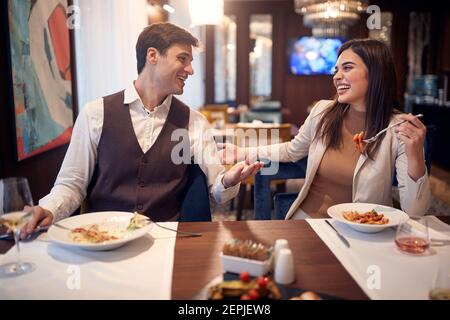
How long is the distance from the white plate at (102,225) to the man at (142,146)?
301 millimetres

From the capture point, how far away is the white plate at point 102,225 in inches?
44.9

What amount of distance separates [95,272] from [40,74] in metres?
1.58

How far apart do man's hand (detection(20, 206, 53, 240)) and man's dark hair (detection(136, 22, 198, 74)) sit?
2.66 feet

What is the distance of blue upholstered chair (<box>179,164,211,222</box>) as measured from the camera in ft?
6.02

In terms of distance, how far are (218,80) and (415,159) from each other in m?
7.67

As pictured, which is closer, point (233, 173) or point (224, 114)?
point (233, 173)

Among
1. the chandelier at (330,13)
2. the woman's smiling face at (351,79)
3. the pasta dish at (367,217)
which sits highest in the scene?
the chandelier at (330,13)

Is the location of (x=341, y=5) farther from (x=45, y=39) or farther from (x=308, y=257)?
(x=308, y=257)

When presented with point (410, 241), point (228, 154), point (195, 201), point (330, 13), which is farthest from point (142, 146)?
point (330, 13)

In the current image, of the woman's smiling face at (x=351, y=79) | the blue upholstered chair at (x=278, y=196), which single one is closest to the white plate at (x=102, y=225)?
the blue upholstered chair at (x=278, y=196)

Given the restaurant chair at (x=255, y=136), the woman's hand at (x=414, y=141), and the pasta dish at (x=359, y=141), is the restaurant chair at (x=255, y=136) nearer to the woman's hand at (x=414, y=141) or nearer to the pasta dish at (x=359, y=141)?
the pasta dish at (x=359, y=141)

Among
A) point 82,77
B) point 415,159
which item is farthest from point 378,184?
point 82,77

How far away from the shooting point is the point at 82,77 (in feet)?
9.70

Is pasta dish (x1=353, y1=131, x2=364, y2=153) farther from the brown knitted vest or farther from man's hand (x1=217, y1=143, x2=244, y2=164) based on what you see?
the brown knitted vest
